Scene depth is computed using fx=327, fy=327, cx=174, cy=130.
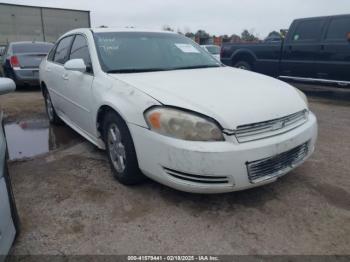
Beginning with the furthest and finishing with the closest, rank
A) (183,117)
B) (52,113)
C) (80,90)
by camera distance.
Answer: (52,113)
(80,90)
(183,117)

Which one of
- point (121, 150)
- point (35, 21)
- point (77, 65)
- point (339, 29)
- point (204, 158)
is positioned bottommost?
point (121, 150)

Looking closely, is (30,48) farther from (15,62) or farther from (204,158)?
(204,158)

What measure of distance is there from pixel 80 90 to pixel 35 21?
3451 centimetres

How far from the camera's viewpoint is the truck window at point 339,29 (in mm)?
7230

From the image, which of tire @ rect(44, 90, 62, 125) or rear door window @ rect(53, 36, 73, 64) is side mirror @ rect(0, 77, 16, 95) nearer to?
rear door window @ rect(53, 36, 73, 64)

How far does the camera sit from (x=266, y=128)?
8.66 ft

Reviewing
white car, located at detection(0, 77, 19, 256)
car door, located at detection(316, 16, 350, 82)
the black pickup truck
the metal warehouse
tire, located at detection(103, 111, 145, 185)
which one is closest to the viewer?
white car, located at detection(0, 77, 19, 256)

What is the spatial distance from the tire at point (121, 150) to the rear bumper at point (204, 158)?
17cm

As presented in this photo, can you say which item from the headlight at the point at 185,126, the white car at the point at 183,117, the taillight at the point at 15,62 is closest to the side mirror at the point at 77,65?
the white car at the point at 183,117

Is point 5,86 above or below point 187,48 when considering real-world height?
below

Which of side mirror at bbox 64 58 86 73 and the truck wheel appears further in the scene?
the truck wheel

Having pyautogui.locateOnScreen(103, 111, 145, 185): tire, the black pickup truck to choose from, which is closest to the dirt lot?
pyautogui.locateOnScreen(103, 111, 145, 185): tire

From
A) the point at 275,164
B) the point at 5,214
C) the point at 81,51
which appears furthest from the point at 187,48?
the point at 5,214

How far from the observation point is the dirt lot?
7.66 feet
